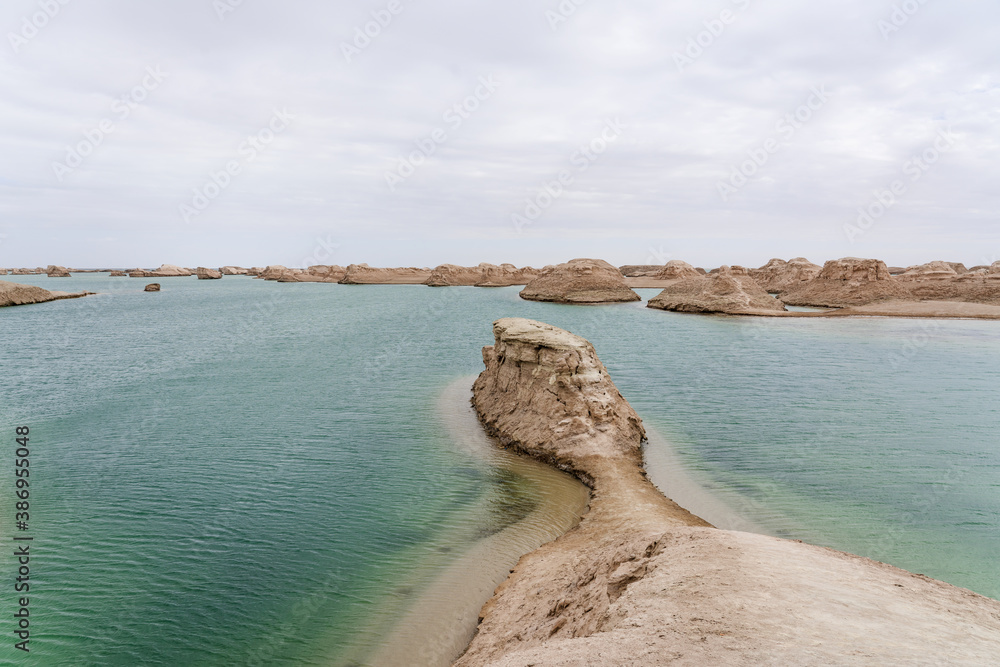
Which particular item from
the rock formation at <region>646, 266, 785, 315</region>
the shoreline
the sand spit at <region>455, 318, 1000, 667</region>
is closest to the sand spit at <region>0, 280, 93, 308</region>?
the shoreline

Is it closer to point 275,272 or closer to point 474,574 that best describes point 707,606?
point 474,574

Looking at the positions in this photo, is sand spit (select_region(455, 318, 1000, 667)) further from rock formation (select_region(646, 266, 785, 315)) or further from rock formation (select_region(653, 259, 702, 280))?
rock formation (select_region(653, 259, 702, 280))

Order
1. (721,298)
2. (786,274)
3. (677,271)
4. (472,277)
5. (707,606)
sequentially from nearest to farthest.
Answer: (707,606) → (721,298) → (786,274) → (677,271) → (472,277)

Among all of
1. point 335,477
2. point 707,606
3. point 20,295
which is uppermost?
point 20,295

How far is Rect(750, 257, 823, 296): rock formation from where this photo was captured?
84062mm

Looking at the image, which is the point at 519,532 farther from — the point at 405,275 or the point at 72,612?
the point at 405,275

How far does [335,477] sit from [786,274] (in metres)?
99.5

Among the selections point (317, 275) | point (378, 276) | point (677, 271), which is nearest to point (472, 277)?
→ point (378, 276)

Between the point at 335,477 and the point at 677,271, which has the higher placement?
the point at 677,271

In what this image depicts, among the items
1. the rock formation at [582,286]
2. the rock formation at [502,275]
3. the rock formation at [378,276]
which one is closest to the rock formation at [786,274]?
the rock formation at [582,286]

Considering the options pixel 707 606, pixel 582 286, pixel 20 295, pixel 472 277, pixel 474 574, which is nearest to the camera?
pixel 707 606

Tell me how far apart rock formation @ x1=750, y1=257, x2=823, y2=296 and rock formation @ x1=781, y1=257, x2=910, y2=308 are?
20.9 ft

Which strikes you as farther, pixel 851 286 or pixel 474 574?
pixel 851 286

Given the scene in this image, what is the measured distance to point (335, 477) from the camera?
13.1 metres
